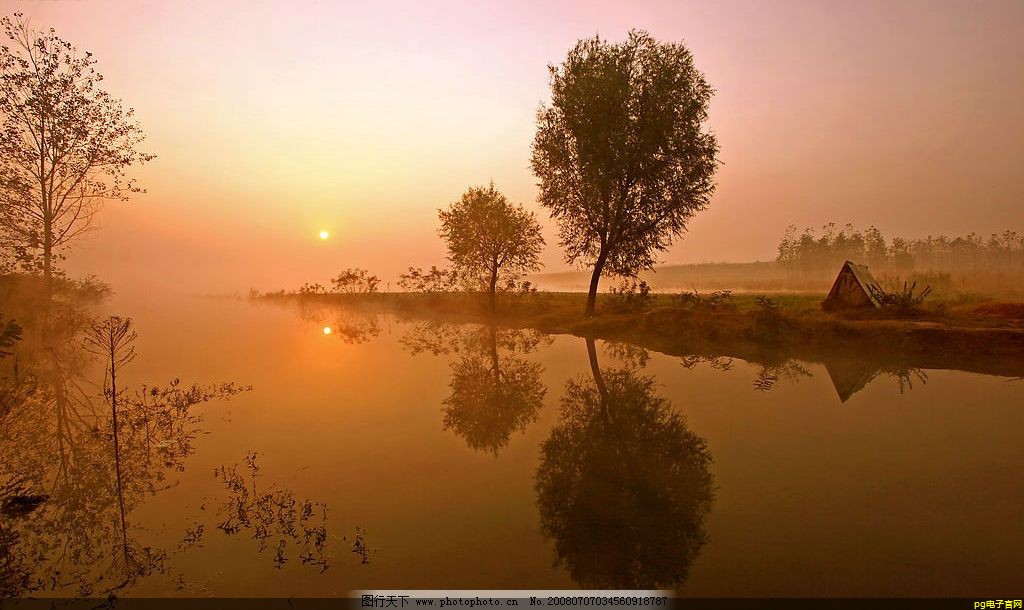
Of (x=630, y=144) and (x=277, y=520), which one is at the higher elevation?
(x=630, y=144)

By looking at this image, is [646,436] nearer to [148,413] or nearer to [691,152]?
[148,413]

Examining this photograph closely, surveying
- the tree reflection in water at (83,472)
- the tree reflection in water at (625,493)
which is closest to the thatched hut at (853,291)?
the tree reflection in water at (625,493)

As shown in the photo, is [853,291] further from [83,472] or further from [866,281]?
[83,472]

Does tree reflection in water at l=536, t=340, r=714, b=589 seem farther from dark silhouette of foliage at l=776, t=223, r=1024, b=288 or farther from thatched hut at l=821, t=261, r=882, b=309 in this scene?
dark silhouette of foliage at l=776, t=223, r=1024, b=288

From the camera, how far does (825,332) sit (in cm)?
2070

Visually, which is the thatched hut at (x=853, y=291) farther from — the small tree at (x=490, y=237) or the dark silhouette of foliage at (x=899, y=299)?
the small tree at (x=490, y=237)

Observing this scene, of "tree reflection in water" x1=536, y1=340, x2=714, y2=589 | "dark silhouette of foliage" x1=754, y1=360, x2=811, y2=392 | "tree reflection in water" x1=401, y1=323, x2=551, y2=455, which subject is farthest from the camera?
"dark silhouette of foliage" x1=754, y1=360, x2=811, y2=392

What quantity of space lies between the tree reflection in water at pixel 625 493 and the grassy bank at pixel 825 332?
10734 millimetres

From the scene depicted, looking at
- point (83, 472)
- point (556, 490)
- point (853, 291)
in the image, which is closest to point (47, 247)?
point (83, 472)

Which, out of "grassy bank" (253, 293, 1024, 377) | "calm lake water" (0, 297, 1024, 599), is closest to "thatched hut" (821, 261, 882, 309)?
"grassy bank" (253, 293, 1024, 377)

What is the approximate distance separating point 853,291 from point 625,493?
82.7 feet

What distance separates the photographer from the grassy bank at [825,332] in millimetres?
17016

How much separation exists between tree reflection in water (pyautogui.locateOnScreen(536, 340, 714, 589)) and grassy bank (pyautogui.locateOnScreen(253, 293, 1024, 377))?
10734 mm

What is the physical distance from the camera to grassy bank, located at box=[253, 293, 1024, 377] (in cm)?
1702
